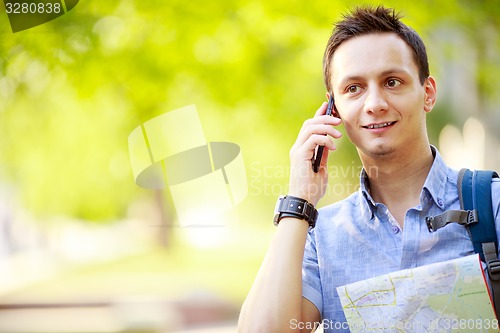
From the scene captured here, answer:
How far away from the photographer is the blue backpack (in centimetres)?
165

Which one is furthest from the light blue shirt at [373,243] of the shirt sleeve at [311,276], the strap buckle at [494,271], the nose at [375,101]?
the nose at [375,101]

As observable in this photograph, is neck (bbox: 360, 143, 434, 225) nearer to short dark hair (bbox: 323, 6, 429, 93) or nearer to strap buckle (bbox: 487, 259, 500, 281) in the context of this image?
short dark hair (bbox: 323, 6, 429, 93)

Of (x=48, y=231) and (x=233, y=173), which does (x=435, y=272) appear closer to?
(x=233, y=173)

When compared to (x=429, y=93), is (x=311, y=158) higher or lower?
lower

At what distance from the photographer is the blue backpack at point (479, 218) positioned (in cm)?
165

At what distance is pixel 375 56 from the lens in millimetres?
1932

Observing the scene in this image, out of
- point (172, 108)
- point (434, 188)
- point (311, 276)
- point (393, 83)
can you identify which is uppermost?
point (172, 108)

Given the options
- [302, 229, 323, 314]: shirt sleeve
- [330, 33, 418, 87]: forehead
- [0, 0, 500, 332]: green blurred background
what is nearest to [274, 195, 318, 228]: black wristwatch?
[302, 229, 323, 314]: shirt sleeve

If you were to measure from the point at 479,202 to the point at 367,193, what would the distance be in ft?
1.12

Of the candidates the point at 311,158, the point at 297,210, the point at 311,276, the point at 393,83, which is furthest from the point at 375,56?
the point at 311,276

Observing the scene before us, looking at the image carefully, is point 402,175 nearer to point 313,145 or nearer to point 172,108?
point 313,145

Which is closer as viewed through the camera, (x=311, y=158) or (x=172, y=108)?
(x=311, y=158)

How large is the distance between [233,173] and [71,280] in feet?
25.0

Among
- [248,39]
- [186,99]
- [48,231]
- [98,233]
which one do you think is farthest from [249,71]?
[98,233]
